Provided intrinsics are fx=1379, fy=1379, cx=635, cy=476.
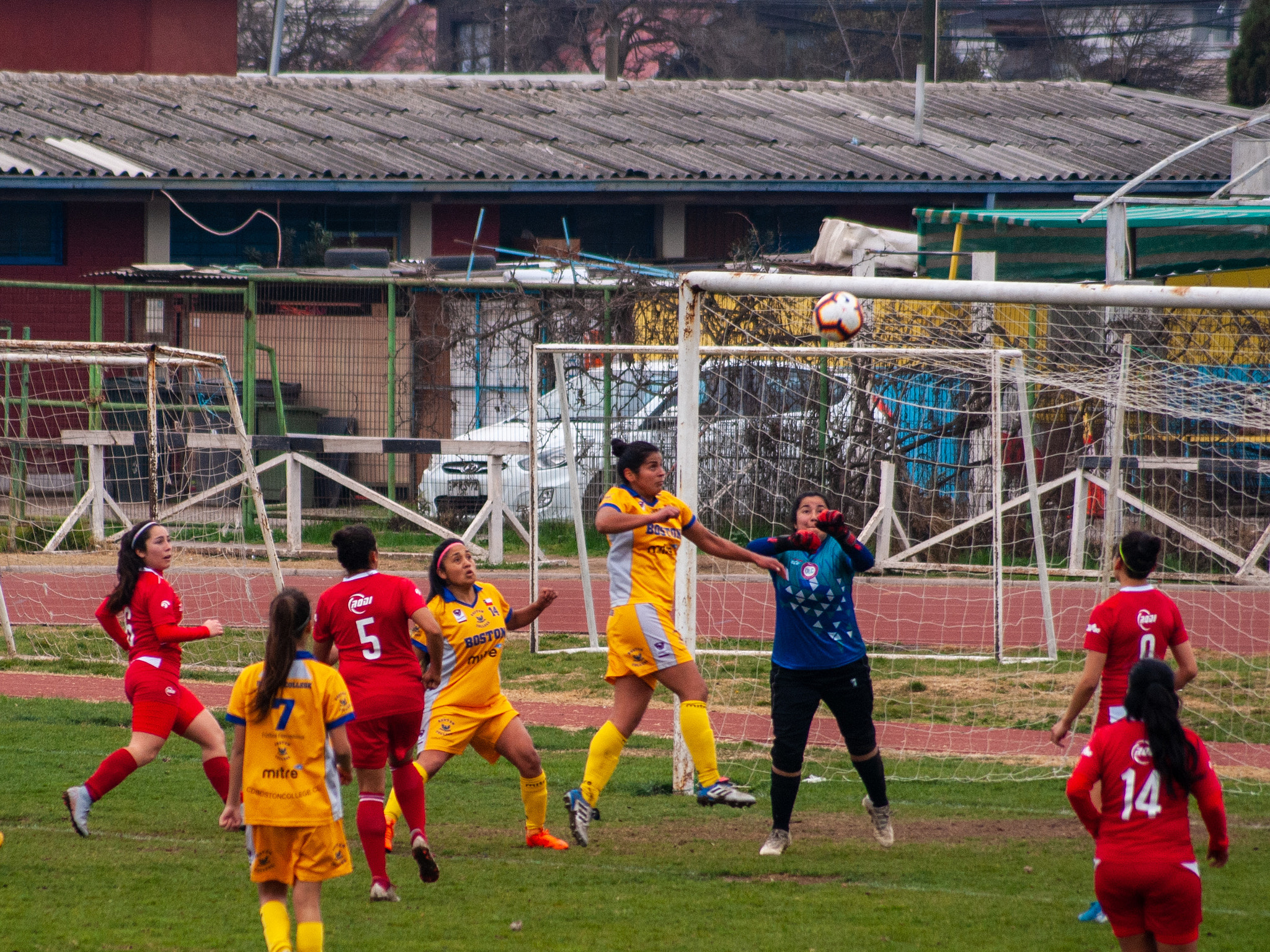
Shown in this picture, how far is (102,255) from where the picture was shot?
72.1ft

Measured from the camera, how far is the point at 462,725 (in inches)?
242

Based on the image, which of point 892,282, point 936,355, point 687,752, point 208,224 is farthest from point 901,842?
point 208,224

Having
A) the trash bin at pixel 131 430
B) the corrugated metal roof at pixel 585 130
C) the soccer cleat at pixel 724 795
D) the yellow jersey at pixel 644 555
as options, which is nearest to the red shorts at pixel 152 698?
the yellow jersey at pixel 644 555

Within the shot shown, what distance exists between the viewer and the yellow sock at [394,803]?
594 centimetres

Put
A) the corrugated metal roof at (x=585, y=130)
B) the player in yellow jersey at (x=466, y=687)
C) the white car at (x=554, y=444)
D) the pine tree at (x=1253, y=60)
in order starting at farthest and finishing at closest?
the pine tree at (x=1253, y=60) → the corrugated metal roof at (x=585, y=130) → the white car at (x=554, y=444) → the player in yellow jersey at (x=466, y=687)

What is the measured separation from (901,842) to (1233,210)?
8987 millimetres

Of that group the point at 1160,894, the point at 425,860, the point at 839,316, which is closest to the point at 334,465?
the point at 839,316

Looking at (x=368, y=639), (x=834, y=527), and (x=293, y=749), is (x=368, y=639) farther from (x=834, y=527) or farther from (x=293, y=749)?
(x=834, y=527)

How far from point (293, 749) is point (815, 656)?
2.50 meters

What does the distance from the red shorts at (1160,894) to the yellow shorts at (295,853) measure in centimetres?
251

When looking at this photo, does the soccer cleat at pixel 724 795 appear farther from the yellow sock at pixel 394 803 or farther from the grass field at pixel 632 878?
the yellow sock at pixel 394 803

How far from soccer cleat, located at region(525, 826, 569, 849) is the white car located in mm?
8392

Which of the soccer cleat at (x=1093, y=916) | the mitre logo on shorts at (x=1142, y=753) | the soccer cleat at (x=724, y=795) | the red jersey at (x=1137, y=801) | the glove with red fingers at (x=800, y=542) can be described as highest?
the glove with red fingers at (x=800, y=542)

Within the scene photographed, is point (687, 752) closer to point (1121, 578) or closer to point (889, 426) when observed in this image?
point (1121, 578)
